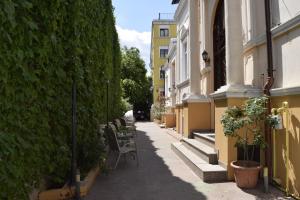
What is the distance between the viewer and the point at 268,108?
6.46 m

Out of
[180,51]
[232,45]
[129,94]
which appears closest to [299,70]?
[232,45]

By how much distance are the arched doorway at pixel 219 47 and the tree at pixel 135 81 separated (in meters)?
28.4

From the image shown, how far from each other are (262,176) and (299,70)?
2.19 meters

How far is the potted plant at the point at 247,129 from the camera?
6109mm

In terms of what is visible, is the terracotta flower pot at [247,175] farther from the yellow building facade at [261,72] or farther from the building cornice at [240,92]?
the building cornice at [240,92]

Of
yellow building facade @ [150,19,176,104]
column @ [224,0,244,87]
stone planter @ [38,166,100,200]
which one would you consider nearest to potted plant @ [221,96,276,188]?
column @ [224,0,244,87]

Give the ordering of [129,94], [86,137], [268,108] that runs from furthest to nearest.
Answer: [129,94] → [86,137] → [268,108]

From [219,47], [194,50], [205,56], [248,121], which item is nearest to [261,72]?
[248,121]

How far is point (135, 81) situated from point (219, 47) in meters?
30.9

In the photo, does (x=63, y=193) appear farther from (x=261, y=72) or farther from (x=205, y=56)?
(x=205, y=56)

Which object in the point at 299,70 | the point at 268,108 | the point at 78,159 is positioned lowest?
the point at 78,159

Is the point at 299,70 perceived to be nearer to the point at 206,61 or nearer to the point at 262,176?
the point at 262,176

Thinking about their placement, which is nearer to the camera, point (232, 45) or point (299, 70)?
point (299, 70)

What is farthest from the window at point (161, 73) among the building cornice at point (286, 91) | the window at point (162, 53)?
the building cornice at point (286, 91)
